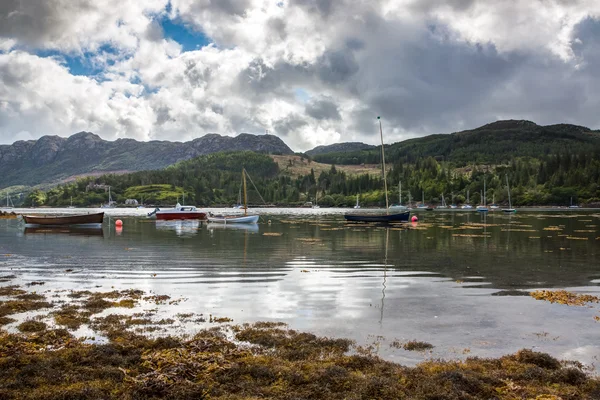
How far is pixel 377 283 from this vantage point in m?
28.4

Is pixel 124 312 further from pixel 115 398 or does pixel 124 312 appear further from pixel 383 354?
pixel 383 354

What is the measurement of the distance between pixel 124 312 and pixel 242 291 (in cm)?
699

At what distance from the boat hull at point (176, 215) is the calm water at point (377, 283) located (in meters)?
73.8

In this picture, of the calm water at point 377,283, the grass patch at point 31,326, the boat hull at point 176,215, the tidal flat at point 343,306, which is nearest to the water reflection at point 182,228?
the boat hull at point 176,215

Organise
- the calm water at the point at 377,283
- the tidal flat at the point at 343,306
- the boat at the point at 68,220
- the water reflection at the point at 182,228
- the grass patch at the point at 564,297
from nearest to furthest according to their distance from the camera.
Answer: the tidal flat at the point at 343,306, the calm water at the point at 377,283, the grass patch at the point at 564,297, the water reflection at the point at 182,228, the boat at the point at 68,220

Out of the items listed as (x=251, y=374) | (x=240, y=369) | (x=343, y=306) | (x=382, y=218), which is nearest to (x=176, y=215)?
(x=382, y=218)

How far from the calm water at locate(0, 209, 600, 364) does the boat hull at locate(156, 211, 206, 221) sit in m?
73.8

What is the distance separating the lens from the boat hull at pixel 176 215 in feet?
417

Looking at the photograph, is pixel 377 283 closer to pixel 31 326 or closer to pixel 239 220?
pixel 31 326

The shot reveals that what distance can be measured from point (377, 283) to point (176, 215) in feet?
357

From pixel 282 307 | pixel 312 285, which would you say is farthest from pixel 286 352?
pixel 312 285

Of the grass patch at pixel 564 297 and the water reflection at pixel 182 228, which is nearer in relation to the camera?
the grass patch at pixel 564 297

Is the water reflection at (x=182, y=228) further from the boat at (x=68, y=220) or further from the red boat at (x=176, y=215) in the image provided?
the boat at (x=68, y=220)

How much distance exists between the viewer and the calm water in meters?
17.2
